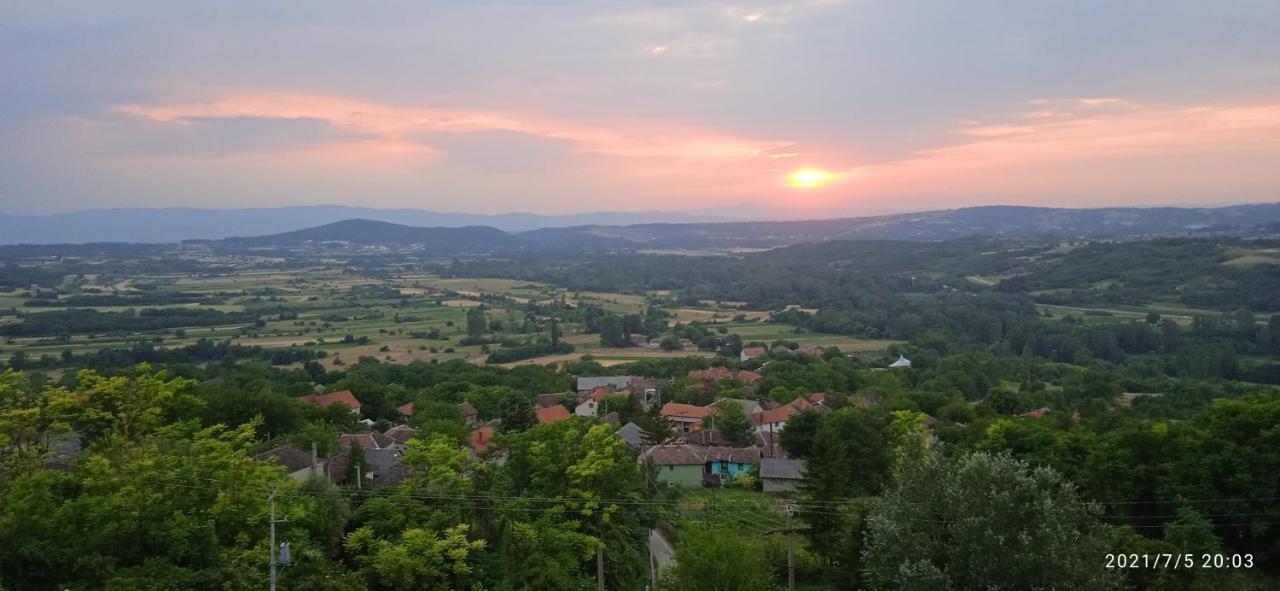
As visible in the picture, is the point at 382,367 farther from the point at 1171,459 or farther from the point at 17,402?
the point at 1171,459

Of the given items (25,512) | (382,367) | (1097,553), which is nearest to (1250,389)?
(1097,553)

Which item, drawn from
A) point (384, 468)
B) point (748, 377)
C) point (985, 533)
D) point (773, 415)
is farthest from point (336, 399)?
point (985, 533)

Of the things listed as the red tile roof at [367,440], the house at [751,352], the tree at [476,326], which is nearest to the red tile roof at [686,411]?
the red tile roof at [367,440]

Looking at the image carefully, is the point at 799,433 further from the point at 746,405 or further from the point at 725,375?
the point at 725,375

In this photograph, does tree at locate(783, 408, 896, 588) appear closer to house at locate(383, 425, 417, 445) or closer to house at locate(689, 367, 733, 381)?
house at locate(383, 425, 417, 445)

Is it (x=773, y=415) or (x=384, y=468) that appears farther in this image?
(x=773, y=415)

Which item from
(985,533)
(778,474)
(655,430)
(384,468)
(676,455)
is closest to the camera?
(985,533)
